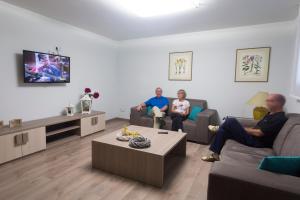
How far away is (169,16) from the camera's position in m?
3.18

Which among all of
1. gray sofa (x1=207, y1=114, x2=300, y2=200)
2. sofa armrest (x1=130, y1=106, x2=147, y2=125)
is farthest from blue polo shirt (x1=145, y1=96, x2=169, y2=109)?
gray sofa (x1=207, y1=114, x2=300, y2=200)

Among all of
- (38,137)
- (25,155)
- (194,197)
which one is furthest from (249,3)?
(25,155)

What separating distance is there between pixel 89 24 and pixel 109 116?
2.46 meters

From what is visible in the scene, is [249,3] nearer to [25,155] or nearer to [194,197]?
[194,197]

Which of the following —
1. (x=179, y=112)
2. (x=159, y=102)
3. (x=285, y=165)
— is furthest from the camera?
(x=159, y=102)

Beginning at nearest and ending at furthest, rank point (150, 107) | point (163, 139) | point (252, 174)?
point (252, 174) → point (163, 139) → point (150, 107)

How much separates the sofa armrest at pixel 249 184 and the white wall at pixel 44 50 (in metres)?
3.28

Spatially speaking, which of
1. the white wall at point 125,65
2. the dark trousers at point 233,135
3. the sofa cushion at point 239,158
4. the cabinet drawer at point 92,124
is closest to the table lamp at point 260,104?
the white wall at point 125,65

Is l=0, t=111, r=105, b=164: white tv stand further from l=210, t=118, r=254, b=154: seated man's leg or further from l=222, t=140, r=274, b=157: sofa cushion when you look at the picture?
l=222, t=140, r=274, b=157: sofa cushion

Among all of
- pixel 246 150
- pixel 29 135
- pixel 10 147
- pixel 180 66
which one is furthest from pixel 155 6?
pixel 10 147

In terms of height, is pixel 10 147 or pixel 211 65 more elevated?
pixel 211 65

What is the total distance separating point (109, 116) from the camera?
5.12 meters

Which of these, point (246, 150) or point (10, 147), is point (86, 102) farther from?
point (246, 150)

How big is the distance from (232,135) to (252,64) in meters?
1.98
